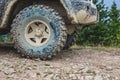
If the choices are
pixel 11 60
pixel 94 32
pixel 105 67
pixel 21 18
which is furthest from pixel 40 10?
pixel 94 32

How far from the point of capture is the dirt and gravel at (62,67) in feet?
24.5

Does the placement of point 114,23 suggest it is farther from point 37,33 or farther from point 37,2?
point 37,33

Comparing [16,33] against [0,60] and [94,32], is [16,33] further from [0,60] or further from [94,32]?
[94,32]

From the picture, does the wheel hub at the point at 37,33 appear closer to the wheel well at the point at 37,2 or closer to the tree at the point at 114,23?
the wheel well at the point at 37,2

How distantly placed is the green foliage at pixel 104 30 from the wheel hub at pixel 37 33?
12342mm

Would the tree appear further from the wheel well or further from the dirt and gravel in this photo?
the wheel well

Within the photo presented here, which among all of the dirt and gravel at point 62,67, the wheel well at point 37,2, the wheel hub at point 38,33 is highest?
the wheel well at point 37,2

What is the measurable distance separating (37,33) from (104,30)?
1639 cm

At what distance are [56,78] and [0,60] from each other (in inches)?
65.0

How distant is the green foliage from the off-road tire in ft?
40.8


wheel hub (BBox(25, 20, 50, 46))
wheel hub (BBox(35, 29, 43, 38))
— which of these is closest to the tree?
wheel hub (BBox(25, 20, 50, 46))

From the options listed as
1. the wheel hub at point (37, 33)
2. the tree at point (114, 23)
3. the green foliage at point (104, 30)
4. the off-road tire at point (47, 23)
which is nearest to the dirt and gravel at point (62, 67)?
the off-road tire at point (47, 23)

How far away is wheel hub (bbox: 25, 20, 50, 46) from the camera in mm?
8938

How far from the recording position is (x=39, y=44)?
8.97m
